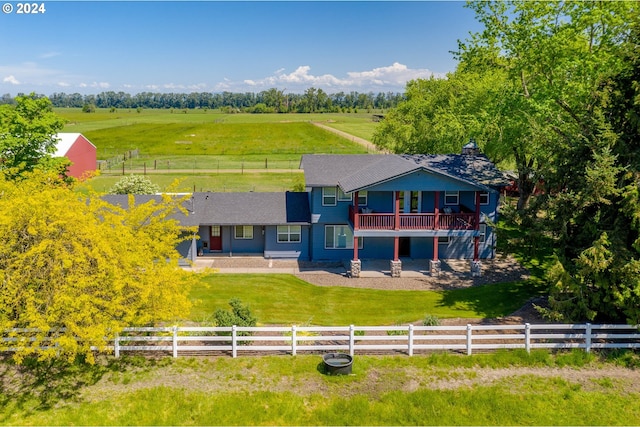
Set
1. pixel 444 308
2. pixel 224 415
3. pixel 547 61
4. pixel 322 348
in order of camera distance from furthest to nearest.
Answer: pixel 547 61, pixel 444 308, pixel 322 348, pixel 224 415

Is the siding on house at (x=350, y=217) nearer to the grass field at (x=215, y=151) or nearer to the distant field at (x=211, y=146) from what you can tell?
the grass field at (x=215, y=151)

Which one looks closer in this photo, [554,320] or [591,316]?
[591,316]

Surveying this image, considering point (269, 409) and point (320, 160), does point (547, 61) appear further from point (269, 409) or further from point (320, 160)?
point (269, 409)

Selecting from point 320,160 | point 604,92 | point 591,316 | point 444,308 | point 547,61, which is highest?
point 547,61

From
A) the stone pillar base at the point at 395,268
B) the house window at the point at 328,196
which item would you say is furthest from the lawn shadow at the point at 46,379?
the house window at the point at 328,196

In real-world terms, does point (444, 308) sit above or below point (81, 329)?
below

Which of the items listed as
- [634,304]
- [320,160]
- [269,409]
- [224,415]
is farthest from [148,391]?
[320,160]

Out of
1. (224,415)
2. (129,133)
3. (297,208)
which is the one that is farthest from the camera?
(129,133)
